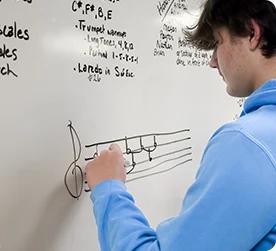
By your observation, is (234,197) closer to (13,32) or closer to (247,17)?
(247,17)

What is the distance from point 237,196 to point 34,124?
0.40 metres

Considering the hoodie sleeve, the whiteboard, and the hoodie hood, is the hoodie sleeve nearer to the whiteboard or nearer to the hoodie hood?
the hoodie hood

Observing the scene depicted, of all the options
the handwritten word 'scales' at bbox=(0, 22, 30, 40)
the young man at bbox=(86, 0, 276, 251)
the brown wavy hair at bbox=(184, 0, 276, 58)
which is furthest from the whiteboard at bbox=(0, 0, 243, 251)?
the brown wavy hair at bbox=(184, 0, 276, 58)

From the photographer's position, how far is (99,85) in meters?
0.82

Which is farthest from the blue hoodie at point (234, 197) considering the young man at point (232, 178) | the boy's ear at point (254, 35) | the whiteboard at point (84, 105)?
the whiteboard at point (84, 105)

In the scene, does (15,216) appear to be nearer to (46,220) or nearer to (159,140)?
(46,220)

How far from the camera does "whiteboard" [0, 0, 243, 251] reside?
0.67 metres

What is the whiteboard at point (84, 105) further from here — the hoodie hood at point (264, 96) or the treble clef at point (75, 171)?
the hoodie hood at point (264, 96)

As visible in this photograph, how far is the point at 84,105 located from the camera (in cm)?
79

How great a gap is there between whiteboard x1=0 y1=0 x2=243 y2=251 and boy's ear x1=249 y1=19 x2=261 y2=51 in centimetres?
34

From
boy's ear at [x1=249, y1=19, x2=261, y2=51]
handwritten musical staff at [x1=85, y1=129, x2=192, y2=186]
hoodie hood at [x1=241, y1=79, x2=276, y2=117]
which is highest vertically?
boy's ear at [x1=249, y1=19, x2=261, y2=51]

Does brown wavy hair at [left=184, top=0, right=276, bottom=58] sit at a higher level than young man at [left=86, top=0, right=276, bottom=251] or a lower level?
higher

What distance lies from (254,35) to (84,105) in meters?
0.38

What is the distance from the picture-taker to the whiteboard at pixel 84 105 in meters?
0.67
